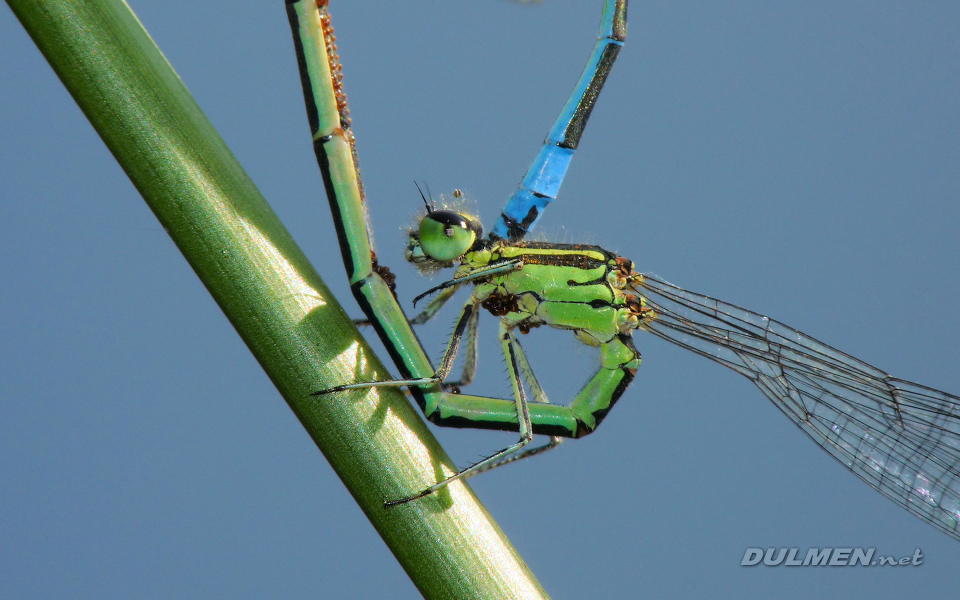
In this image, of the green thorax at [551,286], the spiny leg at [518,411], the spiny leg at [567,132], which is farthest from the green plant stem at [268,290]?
the spiny leg at [567,132]

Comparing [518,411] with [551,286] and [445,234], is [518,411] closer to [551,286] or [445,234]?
[551,286]

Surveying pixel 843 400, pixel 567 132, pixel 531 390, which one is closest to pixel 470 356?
pixel 531 390

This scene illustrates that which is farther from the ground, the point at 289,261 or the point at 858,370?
the point at 289,261

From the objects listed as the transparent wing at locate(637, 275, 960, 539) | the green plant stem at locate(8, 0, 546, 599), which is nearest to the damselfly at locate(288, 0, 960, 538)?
the transparent wing at locate(637, 275, 960, 539)

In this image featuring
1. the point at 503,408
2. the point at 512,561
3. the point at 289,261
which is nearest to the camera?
the point at 289,261

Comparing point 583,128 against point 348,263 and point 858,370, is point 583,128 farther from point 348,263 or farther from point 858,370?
point 858,370

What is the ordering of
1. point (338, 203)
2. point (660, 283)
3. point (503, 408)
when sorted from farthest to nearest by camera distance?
point (660, 283)
point (503, 408)
point (338, 203)

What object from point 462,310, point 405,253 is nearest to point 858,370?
point 462,310

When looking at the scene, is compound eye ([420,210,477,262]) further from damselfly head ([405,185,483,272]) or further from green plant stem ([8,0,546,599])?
green plant stem ([8,0,546,599])
